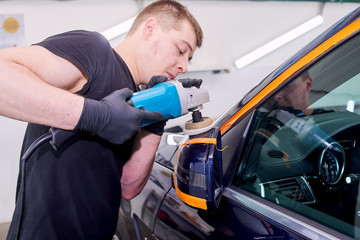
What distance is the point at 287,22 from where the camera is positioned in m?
4.18

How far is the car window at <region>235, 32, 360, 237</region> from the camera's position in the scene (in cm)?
98

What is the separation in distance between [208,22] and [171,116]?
10.2ft

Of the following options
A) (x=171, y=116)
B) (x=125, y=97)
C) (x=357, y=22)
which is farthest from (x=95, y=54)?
(x=357, y=22)

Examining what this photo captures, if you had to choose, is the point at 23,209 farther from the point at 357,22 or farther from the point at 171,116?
the point at 357,22

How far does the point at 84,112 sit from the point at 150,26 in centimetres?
57

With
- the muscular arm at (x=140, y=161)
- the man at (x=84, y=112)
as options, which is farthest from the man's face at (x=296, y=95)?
the muscular arm at (x=140, y=161)

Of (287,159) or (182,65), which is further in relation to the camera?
(182,65)

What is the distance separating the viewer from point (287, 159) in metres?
1.10

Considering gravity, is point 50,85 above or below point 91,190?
above

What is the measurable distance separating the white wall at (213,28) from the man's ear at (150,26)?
2410 millimetres

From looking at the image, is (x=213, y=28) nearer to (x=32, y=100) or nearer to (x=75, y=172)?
(x=75, y=172)

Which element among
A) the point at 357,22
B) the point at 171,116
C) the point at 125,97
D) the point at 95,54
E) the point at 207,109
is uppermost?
the point at 357,22

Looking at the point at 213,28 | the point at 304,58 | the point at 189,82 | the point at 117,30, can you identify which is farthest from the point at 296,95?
the point at 213,28

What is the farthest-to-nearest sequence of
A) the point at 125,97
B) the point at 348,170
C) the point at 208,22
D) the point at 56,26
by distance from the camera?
the point at 208,22
the point at 56,26
the point at 348,170
the point at 125,97
